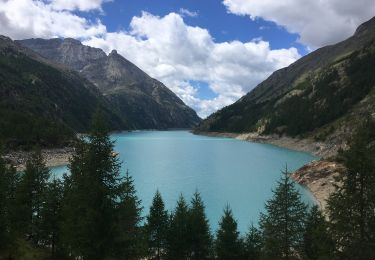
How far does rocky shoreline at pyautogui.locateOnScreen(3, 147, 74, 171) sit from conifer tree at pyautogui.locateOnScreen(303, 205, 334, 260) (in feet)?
243

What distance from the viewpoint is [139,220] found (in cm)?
3350

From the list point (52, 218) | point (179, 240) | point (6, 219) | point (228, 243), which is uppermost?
point (6, 219)

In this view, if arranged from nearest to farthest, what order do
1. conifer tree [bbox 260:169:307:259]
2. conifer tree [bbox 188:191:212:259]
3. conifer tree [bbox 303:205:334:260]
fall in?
1. conifer tree [bbox 303:205:334:260]
2. conifer tree [bbox 260:169:307:259]
3. conifer tree [bbox 188:191:212:259]

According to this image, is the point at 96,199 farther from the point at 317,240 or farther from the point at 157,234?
the point at 157,234

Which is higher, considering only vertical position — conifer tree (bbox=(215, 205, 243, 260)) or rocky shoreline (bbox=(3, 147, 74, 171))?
rocky shoreline (bbox=(3, 147, 74, 171))

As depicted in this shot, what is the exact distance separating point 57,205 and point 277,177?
217 ft

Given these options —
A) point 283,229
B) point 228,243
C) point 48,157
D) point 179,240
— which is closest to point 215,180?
point 48,157

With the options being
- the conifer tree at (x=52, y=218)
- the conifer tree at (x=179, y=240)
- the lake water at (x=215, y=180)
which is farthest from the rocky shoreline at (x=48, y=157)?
the conifer tree at (x=179, y=240)

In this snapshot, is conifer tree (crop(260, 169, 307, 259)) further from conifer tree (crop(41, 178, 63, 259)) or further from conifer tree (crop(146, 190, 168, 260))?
conifer tree (crop(41, 178, 63, 259))

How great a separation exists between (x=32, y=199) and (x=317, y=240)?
25.3 m

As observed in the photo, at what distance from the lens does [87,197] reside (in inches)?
907

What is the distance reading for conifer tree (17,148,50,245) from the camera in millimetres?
33938

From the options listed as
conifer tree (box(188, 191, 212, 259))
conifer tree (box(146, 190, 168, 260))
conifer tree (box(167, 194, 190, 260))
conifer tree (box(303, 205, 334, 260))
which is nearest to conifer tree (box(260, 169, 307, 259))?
conifer tree (box(303, 205, 334, 260))

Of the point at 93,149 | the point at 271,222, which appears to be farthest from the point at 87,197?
the point at 271,222
